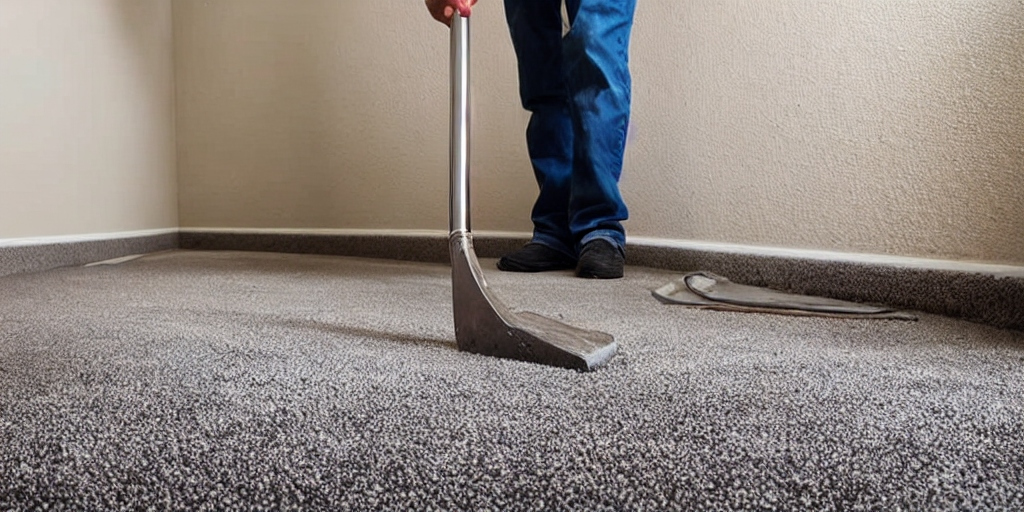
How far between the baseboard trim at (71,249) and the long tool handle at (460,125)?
1232 mm

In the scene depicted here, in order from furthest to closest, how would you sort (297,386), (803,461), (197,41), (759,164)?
(197,41), (759,164), (297,386), (803,461)

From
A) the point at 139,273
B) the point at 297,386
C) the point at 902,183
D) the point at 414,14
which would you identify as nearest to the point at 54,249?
the point at 139,273

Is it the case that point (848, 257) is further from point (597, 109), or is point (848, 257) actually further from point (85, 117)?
point (85, 117)

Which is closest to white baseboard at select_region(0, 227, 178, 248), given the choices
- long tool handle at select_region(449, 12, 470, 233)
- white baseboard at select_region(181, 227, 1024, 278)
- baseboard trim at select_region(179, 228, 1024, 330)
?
white baseboard at select_region(181, 227, 1024, 278)

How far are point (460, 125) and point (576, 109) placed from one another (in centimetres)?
80

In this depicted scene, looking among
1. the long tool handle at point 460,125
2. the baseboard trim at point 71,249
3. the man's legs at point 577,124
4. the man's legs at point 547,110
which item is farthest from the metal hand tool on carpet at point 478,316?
the baseboard trim at point 71,249

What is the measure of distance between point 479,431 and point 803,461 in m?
0.18

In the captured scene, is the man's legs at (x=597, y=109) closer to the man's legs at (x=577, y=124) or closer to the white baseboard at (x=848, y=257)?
the man's legs at (x=577, y=124)

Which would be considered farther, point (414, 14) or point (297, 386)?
point (414, 14)

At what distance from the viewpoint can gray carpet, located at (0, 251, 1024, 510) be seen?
15.3 inches

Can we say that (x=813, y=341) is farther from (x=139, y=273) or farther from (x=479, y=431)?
(x=139, y=273)

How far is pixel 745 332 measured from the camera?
82 centimetres

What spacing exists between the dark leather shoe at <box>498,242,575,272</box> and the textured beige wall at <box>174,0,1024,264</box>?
0.91 feet

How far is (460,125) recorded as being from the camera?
709 millimetres
